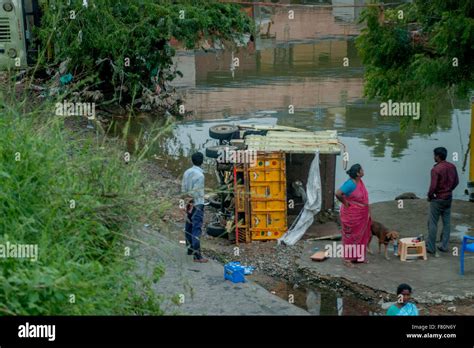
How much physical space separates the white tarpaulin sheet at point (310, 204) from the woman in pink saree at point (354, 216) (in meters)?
1.43

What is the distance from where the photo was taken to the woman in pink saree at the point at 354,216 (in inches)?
463

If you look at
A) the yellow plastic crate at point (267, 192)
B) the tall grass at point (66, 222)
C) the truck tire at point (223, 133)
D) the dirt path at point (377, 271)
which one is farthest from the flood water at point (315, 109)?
the tall grass at point (66, 222)

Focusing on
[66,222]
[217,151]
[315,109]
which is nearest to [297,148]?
[217,151]

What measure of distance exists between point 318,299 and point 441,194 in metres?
2.53

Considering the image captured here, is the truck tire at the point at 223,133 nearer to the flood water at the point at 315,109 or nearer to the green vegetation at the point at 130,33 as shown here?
the flood water at the point at 315,109

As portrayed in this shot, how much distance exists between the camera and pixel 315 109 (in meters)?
23.1

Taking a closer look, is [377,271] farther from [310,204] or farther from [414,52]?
[414,52]

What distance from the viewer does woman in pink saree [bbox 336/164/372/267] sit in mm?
11766

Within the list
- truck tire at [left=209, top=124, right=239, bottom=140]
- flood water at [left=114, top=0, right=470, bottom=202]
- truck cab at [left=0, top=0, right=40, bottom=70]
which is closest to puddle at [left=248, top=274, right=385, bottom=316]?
truck tire at [left=209, top=124, right=239, bottom=140]

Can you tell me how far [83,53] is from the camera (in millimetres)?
20906

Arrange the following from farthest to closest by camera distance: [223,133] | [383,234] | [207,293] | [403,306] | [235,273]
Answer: [223,133], [383,234], [235,273], [207,293], [403,306]

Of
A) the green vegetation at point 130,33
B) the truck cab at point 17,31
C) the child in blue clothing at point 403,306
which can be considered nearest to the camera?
the child in blue clothing at point 403,306
